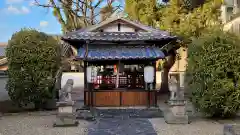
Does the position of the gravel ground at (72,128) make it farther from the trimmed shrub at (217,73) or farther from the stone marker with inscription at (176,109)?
the trimmed shrub at (217,73)

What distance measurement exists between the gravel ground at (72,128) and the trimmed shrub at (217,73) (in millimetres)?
746

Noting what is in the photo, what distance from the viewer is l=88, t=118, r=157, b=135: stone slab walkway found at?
9.23m

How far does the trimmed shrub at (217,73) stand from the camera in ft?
35.1

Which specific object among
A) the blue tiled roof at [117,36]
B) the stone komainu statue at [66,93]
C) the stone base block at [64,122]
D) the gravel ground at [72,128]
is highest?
the blue tiled roof at [117,36]

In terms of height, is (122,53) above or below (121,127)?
above

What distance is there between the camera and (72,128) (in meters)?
10.0

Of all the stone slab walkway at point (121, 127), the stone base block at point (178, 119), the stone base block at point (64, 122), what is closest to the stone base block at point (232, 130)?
the stone slab walkway at point (121, 127)

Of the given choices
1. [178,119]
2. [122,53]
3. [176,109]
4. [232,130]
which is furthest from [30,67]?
[232,130]

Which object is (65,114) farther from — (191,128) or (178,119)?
(191,128)

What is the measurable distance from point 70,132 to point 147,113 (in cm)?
432

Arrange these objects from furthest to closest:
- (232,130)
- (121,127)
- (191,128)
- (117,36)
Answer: (117,36) < (121,127) < (191,128) < (232,130)

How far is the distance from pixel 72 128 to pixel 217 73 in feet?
17.5

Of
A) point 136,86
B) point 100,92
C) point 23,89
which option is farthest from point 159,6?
point 23,89

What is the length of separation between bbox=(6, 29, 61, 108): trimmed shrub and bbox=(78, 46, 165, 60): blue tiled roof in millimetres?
1564
